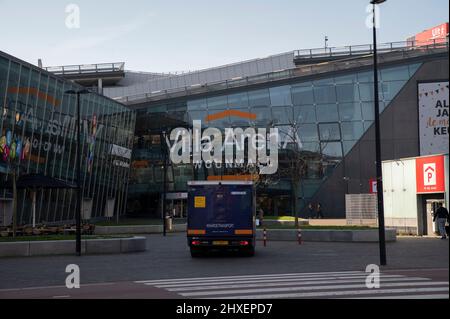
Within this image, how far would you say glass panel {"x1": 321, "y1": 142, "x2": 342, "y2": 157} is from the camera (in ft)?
188

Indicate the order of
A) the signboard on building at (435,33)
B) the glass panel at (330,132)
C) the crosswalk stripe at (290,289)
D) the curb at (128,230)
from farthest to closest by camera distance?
the signboard on building at (435,33)
the glass panel at (330,132)
the curb at (128,230)
the crosswalk stripe at (290,289)

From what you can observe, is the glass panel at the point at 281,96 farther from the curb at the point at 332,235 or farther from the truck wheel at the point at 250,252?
the truck wheel at the point at 250,252

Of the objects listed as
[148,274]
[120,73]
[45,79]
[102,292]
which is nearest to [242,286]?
[102,292]

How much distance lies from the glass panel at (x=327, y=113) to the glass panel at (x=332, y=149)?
228 centimetres

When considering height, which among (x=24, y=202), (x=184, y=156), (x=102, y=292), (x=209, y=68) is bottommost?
(x=102, y=292)

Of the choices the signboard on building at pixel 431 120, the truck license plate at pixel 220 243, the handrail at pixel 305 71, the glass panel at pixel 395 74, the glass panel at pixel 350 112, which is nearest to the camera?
the truck license plate at pixel 220 243

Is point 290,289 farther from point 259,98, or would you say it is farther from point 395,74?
point 395,74

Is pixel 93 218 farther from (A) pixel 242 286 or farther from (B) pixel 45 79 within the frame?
(A) pixel 242 286

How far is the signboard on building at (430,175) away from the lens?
3291cm

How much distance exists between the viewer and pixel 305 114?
57.8m

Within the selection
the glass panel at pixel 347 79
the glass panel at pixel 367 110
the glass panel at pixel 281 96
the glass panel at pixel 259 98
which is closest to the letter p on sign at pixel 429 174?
the glass panel at pixel 367 110

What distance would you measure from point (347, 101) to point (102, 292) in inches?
1830

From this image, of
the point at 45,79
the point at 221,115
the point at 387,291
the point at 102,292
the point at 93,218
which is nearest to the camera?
the point at 387,291

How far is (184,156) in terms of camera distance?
2386 inches
